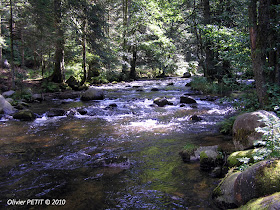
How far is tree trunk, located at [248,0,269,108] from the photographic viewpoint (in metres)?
5.36

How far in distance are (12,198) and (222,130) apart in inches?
229

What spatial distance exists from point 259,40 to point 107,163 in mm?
4773

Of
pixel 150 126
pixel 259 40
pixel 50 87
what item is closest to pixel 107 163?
pixel 150 126

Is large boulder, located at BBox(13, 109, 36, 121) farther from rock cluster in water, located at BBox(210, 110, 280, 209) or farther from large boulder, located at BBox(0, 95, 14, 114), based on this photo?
rock cluster in water, located at BBox(210, 110, 280, 209)

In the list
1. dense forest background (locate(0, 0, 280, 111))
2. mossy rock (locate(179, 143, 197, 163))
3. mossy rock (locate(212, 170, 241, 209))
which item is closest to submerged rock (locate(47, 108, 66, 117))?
dense forest background (locate(0, 0, 280, 111))

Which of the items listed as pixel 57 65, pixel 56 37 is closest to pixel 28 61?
pixel 57 65

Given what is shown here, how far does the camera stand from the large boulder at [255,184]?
2.64 m

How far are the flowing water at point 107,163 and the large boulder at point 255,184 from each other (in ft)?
1.65

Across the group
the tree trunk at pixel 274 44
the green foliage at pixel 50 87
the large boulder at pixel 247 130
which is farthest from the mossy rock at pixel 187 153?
the green foliage at pixel 50 87

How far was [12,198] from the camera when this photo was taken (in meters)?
3.68

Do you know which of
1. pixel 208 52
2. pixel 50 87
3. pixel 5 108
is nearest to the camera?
pixel 5 108

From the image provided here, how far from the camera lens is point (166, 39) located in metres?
11.7

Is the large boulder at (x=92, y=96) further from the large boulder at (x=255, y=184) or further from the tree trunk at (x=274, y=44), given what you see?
the large boulder at (x=255, y=184)

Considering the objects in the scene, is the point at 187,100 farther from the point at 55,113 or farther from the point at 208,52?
the point at 55,113
